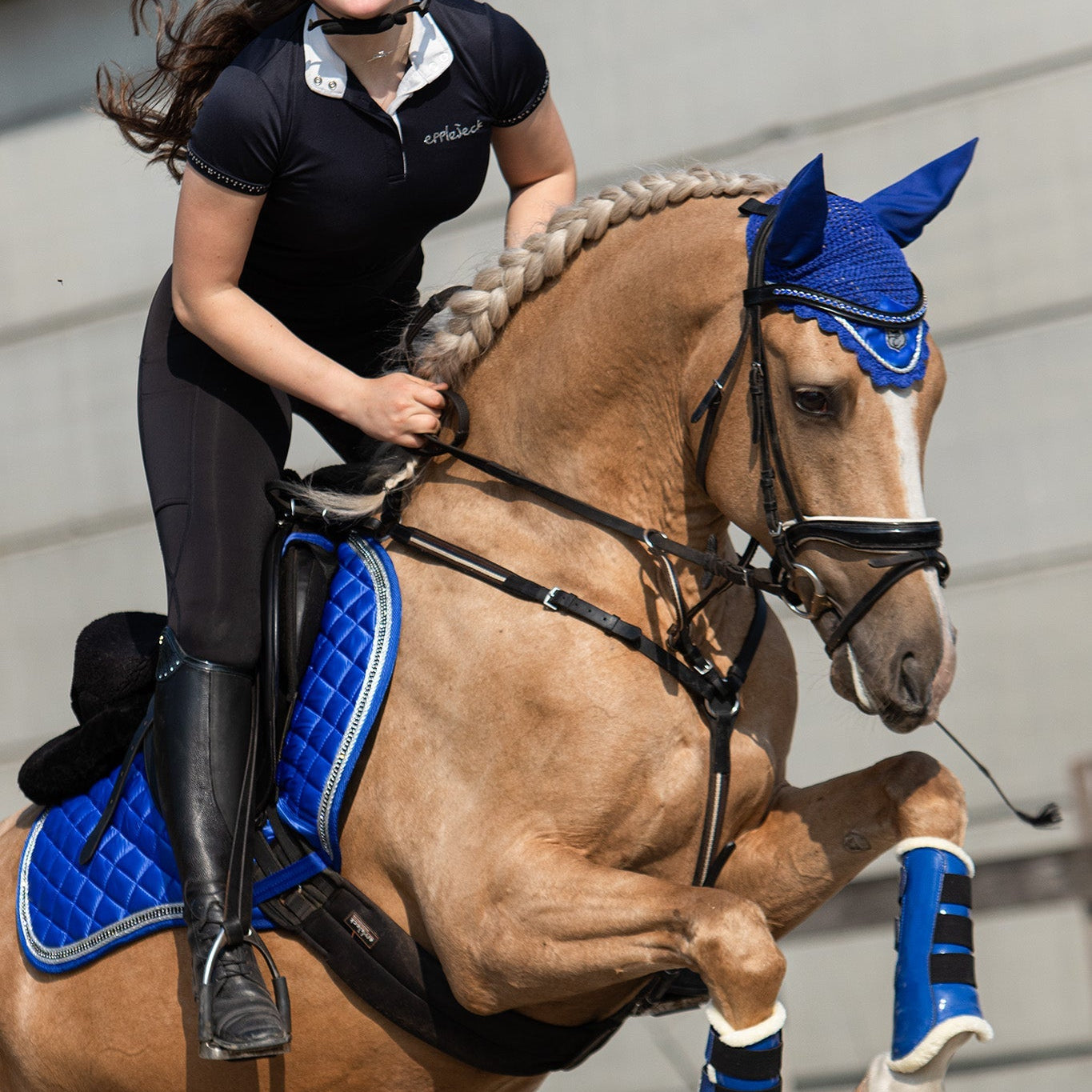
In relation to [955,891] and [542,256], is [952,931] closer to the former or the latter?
[955,891]

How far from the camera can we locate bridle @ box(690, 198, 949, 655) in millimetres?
1905

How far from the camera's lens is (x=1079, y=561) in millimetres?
4535

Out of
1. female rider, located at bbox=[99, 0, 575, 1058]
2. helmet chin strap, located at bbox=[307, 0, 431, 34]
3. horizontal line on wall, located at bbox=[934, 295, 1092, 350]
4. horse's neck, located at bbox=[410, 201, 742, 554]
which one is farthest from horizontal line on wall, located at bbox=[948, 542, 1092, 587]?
helmet chin strap, located at bbox=[307, 0, 431, 34]

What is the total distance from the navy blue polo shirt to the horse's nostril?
110 cm

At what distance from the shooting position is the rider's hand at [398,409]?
7.66 ft

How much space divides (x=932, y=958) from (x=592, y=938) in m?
0.47

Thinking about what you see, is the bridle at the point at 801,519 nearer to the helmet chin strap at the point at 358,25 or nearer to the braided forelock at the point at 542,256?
the braided forelock at the point at 542,256

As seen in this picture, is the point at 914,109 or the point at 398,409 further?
the point at 914,109

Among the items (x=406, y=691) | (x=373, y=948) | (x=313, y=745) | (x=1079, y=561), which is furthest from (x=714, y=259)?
(x=1079, y=561)

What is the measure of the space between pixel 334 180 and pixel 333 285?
29cm

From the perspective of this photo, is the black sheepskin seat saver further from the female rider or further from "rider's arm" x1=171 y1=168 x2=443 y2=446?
"rider's arm" x1=171 y1=168 x2=443 y2=446

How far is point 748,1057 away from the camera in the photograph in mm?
1951

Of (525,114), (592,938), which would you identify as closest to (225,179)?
(525,114)

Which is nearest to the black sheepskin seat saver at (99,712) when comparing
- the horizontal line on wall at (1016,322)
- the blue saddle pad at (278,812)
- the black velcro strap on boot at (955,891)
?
the blue saddle pad at (278,812)
